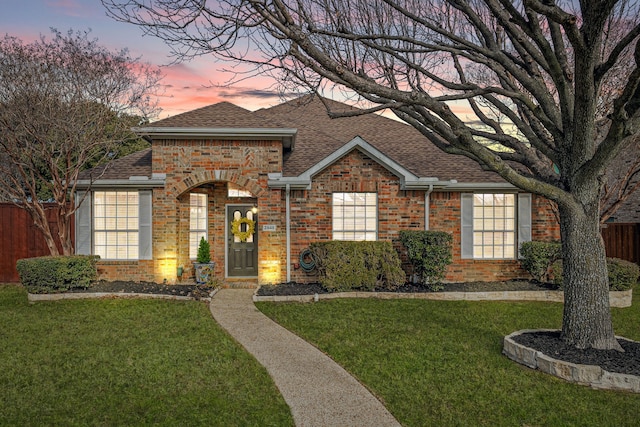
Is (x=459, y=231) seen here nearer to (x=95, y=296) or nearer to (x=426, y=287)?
(x=426, y=287)

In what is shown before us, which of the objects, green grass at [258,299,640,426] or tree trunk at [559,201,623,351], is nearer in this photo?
green grass at [258,299,640,426]

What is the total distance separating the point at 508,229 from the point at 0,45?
13959mm

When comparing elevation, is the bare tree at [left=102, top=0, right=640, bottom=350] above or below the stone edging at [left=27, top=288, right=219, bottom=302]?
above

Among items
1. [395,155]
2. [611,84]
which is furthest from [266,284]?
[611,84]

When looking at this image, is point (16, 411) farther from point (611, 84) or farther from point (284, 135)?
point (611, 84)

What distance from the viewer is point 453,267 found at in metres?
12.5

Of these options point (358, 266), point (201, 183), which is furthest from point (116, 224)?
point (358, 266)

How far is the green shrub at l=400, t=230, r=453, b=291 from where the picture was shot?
11203mm

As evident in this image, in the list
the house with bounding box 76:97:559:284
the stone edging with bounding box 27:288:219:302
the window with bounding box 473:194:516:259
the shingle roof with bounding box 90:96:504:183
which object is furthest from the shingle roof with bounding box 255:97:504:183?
the stone edging with bounding box 27:288:219:302

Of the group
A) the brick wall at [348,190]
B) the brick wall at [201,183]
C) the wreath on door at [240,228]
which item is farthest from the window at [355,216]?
the wreath on door at [240,228]

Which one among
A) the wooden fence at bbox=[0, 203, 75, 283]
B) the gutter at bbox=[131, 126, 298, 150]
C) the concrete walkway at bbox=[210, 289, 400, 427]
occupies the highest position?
the gutter at bbox=[131, 126, 298, 150]

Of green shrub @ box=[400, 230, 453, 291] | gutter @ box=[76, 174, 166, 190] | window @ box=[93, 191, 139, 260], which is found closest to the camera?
green shrub @ box=[400, 230, 453, 291]

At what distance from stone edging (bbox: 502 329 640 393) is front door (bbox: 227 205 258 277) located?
845cm

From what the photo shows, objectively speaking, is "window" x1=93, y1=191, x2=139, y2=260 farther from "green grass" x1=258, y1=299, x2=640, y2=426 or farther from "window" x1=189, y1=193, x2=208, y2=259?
"green grass" x1=258, y1=299, x2=640, y2=426
